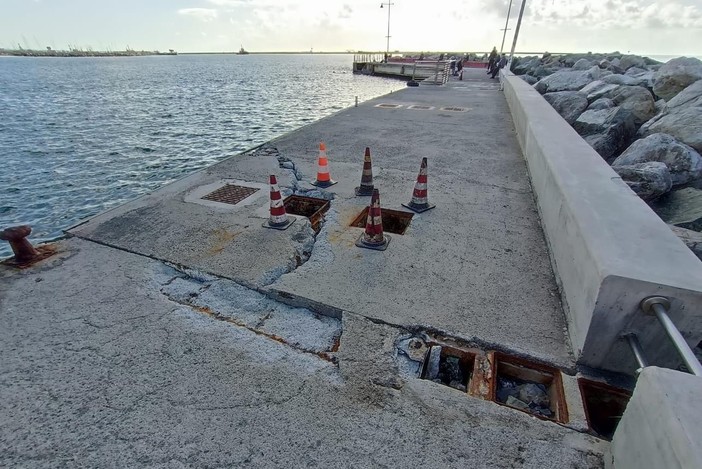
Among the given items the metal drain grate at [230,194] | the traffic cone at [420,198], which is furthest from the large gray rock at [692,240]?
the metal drain grate at [230,194]

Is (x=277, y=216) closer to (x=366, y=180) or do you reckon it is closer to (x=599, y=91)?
(x=366, y=180)

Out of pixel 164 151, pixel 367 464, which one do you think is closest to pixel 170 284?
pixel 367 464

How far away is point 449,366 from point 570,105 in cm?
1119

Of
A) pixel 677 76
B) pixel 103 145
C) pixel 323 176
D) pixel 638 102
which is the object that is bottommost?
pixel 103 145

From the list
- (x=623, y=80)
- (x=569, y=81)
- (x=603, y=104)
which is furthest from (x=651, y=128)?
(x=569, y=81)

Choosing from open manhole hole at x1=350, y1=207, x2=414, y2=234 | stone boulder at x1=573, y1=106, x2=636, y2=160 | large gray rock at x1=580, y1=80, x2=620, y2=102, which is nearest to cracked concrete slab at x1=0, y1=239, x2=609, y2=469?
open manhole hole at x1=350, y1=207, x2=414, y2=234

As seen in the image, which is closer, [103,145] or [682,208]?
[682,208]

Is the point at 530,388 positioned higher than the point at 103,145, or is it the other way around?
the point at 530,388

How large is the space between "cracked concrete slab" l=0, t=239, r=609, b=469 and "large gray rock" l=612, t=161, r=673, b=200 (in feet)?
14.4

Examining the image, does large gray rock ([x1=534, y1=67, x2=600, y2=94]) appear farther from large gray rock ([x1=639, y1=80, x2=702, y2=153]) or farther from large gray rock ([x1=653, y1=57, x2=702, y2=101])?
large gray rock ([x1=639, y1=80, x2=702, y2=153])

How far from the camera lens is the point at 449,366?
8.79 feet

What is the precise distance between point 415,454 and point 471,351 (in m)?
0.94

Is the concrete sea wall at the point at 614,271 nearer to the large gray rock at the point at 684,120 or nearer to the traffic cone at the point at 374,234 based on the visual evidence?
the traffic cone at the point at 374,234

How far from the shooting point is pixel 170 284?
346 cm
